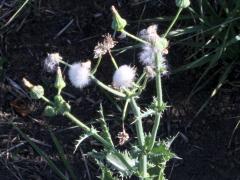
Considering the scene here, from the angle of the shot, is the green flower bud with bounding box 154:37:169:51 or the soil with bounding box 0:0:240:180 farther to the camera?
the soil with bounding box 0:0:240:180

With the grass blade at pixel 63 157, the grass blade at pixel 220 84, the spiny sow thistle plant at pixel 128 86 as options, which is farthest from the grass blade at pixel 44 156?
the grass blade at pixel 220 84

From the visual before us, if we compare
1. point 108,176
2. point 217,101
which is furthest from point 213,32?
point 108,176

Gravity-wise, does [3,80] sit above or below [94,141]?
above

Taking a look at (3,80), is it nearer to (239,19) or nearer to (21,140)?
(21,140)

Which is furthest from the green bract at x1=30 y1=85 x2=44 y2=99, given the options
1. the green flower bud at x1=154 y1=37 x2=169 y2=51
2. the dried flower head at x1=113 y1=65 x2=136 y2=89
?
the green flower bud at x1=154 y1=37 x2=169 y2=51

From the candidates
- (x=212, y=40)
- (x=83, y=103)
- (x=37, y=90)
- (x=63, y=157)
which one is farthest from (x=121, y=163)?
(x=212, y=40)

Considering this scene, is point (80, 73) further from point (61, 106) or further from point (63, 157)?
point (63, 157)

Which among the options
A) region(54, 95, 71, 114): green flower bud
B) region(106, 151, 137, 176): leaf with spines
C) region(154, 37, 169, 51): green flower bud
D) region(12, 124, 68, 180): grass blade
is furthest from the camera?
region(12, 124, 68, 180): grass blade

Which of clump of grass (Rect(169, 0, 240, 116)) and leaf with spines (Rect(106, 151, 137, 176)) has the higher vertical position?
clump of grass (Rect(169, 0, 240, 116))

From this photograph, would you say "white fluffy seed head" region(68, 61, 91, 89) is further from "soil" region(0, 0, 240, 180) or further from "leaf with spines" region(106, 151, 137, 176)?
"soil" region(0, 0, 240, 180)
